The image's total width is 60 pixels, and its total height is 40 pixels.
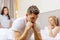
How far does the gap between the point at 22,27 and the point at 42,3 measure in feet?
7.94

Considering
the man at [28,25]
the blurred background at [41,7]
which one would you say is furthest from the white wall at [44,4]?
the man at [28,25]

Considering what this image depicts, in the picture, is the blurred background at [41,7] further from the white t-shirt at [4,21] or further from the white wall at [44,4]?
the white t-shirt at [4,21]

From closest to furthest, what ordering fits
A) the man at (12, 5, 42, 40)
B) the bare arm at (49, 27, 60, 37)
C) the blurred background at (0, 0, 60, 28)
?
the man at (12, 5, 42, 40) < the bare arm at (49, 27, 60, 37) < the blurred background at (0, 0, 60, 28)

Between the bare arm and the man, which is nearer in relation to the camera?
the man

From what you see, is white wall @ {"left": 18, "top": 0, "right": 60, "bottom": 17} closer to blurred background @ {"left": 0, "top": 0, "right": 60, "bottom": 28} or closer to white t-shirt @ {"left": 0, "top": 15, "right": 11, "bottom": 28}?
blurred background @ {"left": 0, "top": 0, "right": 60, "bottom": 28}

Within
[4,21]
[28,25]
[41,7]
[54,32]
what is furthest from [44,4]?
[28,25]

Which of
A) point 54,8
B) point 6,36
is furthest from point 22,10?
point 6,36

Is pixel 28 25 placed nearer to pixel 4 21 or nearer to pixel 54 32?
pixel 54 32

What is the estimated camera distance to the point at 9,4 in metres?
4.97

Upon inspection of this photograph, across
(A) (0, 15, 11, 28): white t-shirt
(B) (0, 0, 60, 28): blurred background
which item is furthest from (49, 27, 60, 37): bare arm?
(A) (0, 15, 11, 28): white t-shirt

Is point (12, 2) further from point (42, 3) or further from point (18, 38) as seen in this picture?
point (18, 38)

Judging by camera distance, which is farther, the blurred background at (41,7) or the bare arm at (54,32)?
the blurred background at (41,7)

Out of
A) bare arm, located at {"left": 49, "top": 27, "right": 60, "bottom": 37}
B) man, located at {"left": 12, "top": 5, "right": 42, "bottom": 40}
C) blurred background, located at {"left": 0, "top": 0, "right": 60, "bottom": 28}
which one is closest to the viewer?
man, located at {"left": 12, "top": 5, "right": 42, "bottom": 40}

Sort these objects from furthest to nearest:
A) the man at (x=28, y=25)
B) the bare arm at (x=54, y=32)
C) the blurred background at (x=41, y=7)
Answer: the blurred background at (x=41, y=7), the bare arm at (x=54, y=32), the man at (x=28, y=25)
